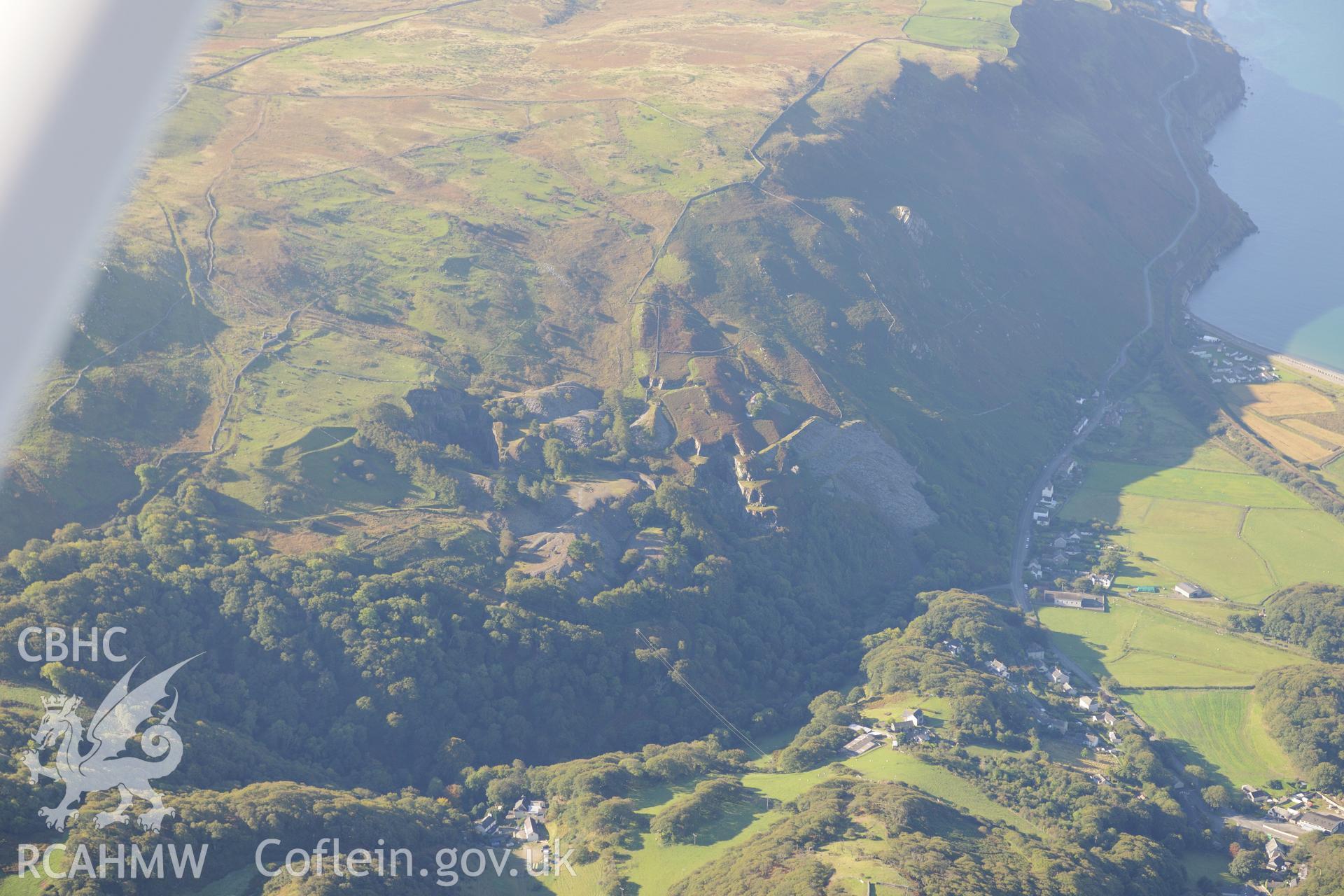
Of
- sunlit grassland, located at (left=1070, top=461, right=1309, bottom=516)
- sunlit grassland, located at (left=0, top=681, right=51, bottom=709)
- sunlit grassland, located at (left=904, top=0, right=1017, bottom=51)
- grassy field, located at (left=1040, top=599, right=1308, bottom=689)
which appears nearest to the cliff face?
sunlit grassland, located at (left=904, top=0, right=1017, bottom=51)

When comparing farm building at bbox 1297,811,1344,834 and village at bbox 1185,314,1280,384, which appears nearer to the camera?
farm building at bbox 1297,811,1344,834

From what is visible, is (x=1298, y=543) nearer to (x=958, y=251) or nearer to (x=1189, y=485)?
(x=1189, y=485)

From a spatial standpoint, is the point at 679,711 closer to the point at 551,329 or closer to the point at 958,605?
the point at 958,605

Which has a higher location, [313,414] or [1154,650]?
[313,414]

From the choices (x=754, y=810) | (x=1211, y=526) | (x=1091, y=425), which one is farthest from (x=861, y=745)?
(x=1091, y=425)

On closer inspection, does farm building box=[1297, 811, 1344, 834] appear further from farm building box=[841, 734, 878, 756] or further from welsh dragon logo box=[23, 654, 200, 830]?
welsh dragon logo box=[23, 654, 200, 830]

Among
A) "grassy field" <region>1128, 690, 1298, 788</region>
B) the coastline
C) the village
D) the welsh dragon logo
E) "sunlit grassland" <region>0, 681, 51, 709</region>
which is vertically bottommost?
"grassy field" <region>1128, 690, 1298, 788</region>
